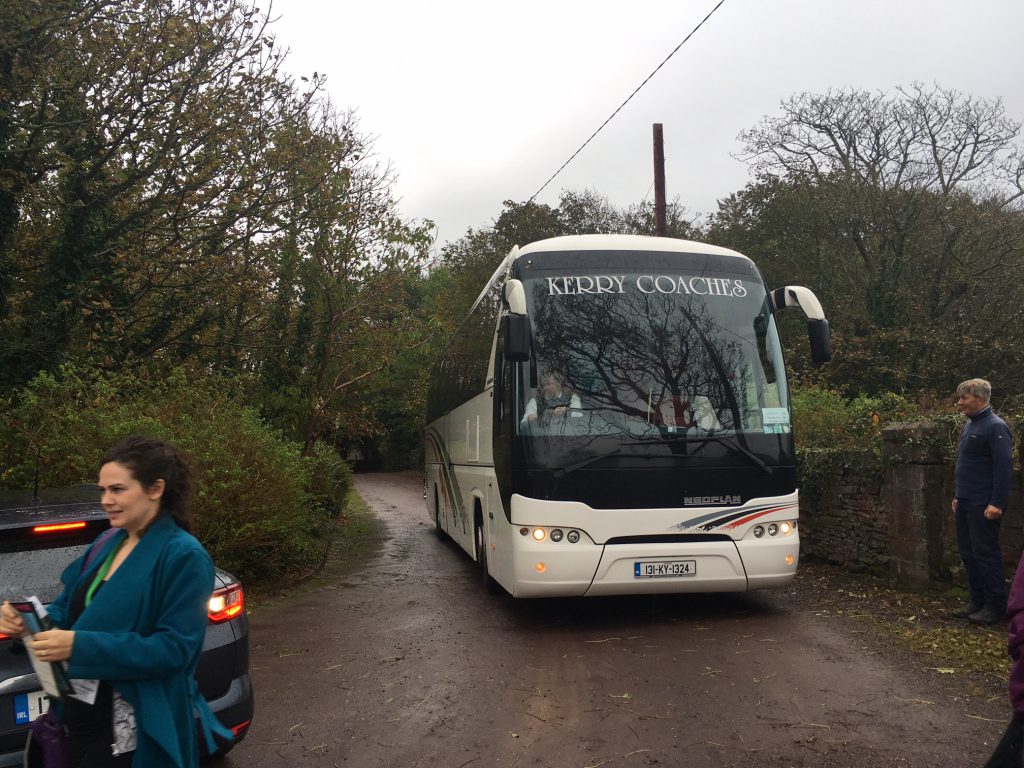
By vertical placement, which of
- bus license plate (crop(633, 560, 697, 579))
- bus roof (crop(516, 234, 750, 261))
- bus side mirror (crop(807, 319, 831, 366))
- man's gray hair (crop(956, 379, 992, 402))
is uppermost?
bus roof (crop(516, 234, 750, 261))

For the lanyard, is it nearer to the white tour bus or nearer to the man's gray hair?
the white tour bus

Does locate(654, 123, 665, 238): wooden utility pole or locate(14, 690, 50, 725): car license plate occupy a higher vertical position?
locate(654, 123, 665, 238): wooden utility pole

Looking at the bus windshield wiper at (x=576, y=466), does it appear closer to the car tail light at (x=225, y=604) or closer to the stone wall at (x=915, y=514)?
the stone wall at (x=915, y=514)

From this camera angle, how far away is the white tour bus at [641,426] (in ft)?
23.7

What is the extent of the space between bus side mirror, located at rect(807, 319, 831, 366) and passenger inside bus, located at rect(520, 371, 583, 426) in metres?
2.34

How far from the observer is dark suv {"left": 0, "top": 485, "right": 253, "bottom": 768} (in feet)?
11.3

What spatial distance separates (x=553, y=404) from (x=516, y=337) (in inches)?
26.6

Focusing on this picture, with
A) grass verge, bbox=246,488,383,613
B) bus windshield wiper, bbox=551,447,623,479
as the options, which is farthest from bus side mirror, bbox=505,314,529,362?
grass verge, bbox=246,488,383,613

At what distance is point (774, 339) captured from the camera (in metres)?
7.95

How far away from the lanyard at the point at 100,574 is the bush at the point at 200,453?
21.5 ft

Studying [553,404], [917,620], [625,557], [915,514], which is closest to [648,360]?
[553,404]

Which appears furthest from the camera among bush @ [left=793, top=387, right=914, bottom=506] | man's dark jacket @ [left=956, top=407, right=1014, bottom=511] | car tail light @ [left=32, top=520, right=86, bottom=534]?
bush @ [left=793, top=387, right=914, bottom=506]

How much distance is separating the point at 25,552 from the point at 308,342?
15468 millimetres

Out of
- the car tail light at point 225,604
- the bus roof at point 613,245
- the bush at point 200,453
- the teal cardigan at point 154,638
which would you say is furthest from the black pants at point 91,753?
the bush at point 200,453
